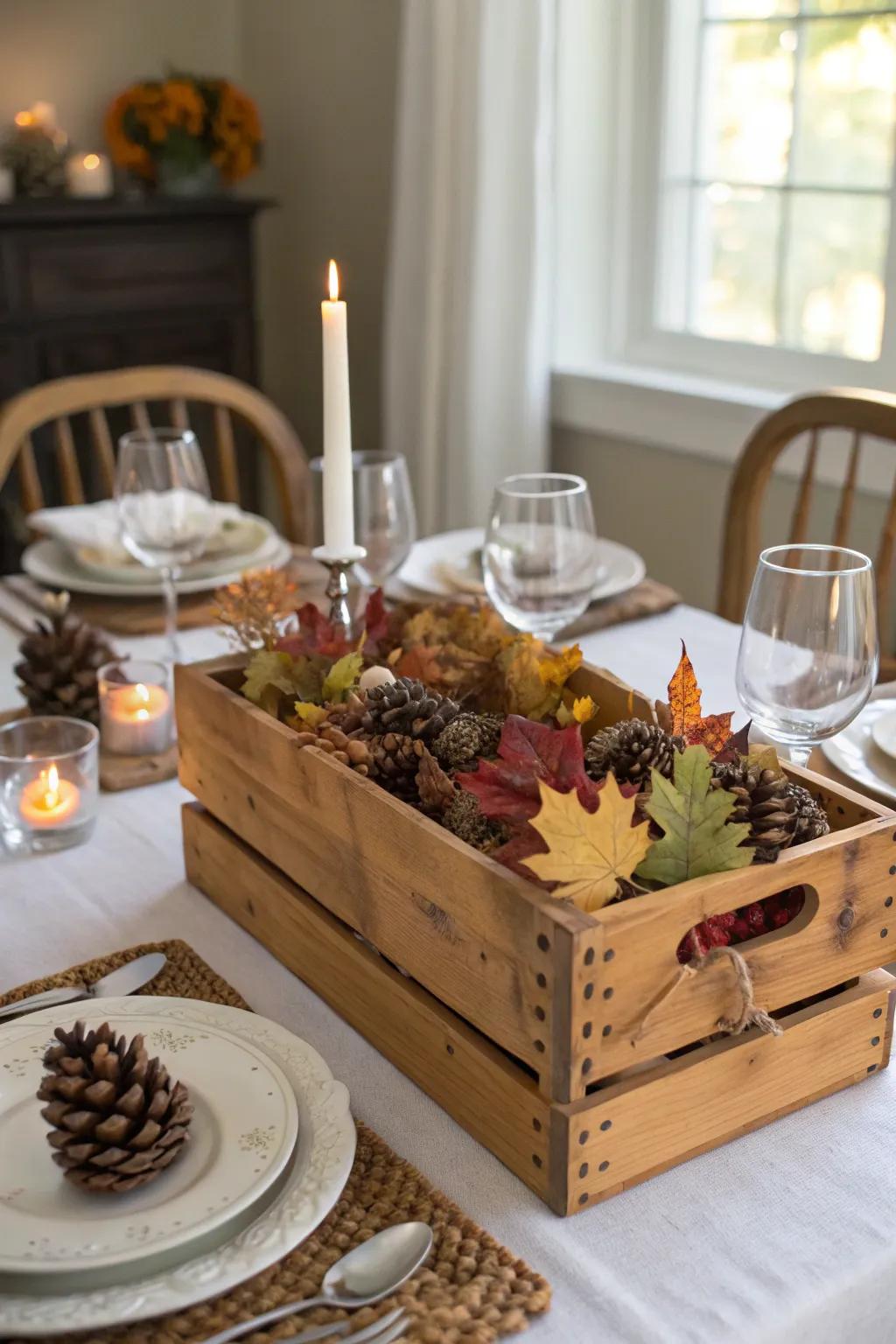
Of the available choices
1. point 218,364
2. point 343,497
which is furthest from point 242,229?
point 343,497

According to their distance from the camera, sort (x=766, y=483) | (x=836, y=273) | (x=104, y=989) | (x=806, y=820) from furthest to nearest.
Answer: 1. (x=836, y=273)
2. (x=766, y=483)
3. (x=104, y=989)
4. (x=806, y=820)

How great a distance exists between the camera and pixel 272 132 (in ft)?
10.6

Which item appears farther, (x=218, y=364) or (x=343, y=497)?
(x=218, y=364)

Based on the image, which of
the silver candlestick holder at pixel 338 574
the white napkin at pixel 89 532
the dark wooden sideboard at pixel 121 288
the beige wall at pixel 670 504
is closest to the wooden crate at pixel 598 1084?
the silver candlestick holder at pixel 338 574

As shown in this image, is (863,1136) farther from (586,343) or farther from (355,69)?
(355,69)

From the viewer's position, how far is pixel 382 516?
122cm

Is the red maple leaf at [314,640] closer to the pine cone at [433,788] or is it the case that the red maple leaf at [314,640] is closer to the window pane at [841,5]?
the pine cone at [433,788]

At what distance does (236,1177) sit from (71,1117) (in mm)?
74

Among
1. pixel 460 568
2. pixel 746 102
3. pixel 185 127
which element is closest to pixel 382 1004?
pixel 460 568

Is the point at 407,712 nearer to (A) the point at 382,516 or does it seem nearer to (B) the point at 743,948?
(B) the point at 743,948

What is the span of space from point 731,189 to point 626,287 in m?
0.27

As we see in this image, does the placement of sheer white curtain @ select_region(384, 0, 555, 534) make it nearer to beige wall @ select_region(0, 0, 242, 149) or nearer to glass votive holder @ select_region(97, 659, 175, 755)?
beige wall @ select_region(0, 0, 242, 149)

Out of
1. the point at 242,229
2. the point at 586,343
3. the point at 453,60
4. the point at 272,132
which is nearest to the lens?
the point at 453,60

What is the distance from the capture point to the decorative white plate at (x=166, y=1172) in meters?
0.55
